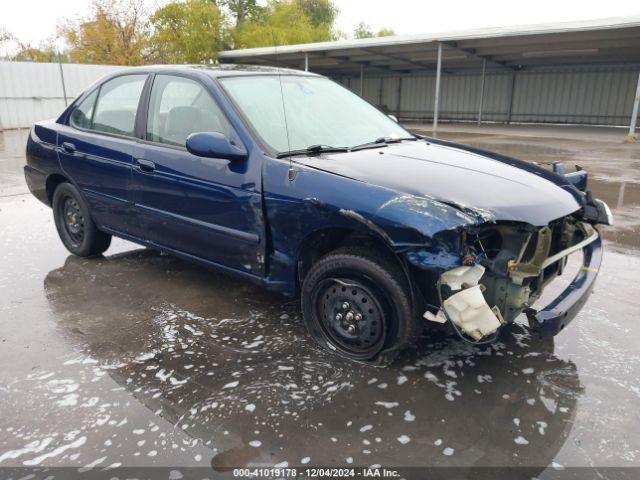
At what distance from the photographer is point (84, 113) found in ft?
14.6

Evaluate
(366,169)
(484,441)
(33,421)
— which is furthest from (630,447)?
(33,421)

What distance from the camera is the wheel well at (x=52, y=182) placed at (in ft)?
Result: 15.3

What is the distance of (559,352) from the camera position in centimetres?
302

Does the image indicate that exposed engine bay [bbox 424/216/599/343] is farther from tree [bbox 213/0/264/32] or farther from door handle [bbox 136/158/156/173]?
tree [bbox 213/0/264/32]

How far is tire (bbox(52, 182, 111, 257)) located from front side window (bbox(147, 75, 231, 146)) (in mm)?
1244

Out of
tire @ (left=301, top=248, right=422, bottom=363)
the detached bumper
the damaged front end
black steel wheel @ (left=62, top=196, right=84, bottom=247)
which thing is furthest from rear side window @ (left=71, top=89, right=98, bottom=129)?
the detached bumper

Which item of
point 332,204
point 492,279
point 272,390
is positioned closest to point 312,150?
point 332,204

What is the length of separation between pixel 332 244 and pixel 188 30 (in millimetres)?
31109

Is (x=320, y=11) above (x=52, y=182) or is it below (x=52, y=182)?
above

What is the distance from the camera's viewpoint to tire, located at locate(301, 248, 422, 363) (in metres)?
2.63

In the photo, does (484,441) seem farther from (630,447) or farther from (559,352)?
(559,352)

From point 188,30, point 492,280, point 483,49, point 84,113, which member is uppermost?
point 188,30

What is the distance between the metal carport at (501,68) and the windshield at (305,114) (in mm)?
13997

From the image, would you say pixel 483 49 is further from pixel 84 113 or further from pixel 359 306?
pixel 359 306
